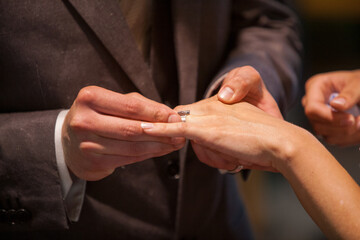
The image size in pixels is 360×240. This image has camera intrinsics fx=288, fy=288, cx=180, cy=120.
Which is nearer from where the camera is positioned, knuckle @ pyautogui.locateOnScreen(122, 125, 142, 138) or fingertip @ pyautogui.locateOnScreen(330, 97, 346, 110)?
knuckle @ pyautogui.locateOnScreen(122, 125, 142, 138)

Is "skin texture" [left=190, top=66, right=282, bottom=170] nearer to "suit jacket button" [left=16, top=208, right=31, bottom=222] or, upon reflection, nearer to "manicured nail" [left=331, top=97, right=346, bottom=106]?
"manicured nail" [left=331, top=97, right=346, bottom=106]

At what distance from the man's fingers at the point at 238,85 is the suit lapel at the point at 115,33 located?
0.56ft

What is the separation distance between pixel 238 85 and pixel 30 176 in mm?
461

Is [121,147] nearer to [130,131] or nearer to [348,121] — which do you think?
[130,131]

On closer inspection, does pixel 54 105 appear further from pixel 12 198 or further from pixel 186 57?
pixel 186 57

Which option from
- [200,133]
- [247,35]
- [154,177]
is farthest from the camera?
[247,35]

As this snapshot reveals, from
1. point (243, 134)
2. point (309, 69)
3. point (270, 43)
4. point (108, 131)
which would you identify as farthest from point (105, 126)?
point (309, 69)

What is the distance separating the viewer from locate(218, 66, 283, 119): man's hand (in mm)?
608

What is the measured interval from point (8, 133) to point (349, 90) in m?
0.84

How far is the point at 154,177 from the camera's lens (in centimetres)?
70

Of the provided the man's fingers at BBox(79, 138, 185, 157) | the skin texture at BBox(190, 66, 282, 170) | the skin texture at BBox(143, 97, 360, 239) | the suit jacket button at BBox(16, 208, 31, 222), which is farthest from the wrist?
the suit jacket button at BBox(16, 208, 31, 222)

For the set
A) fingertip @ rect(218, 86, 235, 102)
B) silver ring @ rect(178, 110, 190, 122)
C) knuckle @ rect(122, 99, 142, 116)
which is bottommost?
silver ring @ rect(178, 110, 190, 122)

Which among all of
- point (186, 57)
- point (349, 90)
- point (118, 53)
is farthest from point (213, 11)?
point (349, 90)

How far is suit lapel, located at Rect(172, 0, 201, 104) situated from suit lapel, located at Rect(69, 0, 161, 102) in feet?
0.40
